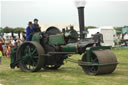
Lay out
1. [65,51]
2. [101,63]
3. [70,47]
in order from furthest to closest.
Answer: [65,51] < [70,47] < [101,63]

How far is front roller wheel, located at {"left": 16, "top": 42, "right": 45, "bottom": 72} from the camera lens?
8.01 m

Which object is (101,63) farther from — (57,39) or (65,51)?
(57,39)

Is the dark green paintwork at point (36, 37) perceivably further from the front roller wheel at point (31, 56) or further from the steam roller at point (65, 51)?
the front roller wheel at point (31, 56)

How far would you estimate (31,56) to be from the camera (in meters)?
8.33

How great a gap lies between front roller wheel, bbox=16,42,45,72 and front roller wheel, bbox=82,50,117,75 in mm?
→ 1505

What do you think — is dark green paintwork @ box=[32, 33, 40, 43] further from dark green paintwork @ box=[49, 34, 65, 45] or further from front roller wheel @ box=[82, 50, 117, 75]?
front roller wheel @ box=[82, 50, 117, 75]

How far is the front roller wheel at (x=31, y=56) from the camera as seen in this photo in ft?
26.3

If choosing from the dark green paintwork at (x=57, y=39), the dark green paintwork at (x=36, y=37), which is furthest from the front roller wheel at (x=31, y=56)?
the dark green paintwork at (x=57, y=39)

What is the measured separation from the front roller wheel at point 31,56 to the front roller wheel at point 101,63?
1505 millimetres

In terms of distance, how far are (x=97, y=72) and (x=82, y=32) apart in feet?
4.36

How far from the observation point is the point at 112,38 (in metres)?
22.7

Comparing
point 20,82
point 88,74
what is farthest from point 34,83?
point 88,74

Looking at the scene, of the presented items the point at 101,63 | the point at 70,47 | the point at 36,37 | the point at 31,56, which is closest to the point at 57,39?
the point at 70,47

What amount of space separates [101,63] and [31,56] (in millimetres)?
2600
